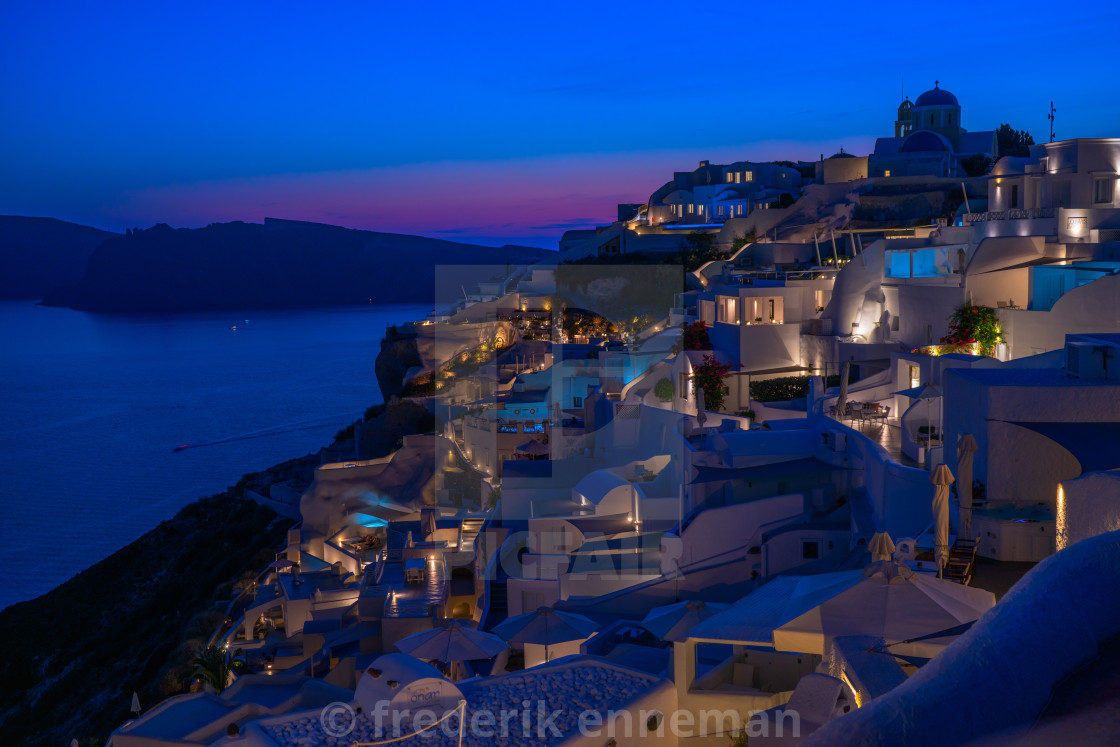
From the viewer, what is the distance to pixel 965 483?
7.14m

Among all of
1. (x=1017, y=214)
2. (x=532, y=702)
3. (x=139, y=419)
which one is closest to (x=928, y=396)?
(x=532, y=702)

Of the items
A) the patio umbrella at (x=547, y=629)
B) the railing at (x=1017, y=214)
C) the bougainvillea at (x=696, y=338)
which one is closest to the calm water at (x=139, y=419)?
the bougainvillea at (x=696, y=338)

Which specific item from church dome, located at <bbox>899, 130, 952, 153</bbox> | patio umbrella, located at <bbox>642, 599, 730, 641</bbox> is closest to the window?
patio umbrella, located at <bbox>642, 599, 730, 641</bbox>

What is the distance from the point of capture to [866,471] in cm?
1041

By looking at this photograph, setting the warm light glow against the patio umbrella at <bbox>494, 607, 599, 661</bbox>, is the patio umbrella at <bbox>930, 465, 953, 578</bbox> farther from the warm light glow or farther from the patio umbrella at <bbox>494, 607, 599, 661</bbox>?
the patio umbrella at <bbox>494, 607, 599, 661</bbox>

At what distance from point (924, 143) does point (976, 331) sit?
21.2 m

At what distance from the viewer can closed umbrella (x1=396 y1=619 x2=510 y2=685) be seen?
793cm

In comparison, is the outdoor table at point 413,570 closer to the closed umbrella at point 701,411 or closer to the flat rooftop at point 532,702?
the closed umbrella at point 701,411

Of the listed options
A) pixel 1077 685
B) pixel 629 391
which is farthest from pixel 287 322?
pixel 1077 685

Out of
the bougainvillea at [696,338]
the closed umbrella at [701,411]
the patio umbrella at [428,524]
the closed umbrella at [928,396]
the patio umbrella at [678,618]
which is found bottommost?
the patio umbrella at [428,524]

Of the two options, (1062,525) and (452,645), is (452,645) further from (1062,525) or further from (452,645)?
(1062,525)

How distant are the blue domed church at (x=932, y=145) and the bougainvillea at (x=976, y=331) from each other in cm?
1806

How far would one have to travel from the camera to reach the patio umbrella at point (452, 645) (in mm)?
7930

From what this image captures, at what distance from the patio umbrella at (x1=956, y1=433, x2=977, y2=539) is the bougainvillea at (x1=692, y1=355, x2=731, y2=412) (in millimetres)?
8363
